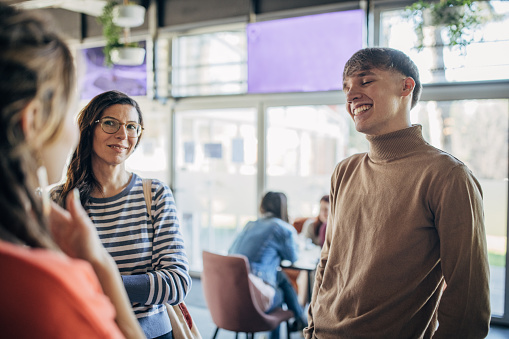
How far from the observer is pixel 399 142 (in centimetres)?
153

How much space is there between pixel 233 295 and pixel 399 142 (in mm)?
1837

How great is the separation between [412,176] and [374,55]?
1.59 feet

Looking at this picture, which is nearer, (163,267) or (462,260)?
(462,260)

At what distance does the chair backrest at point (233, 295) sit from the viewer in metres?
2.88

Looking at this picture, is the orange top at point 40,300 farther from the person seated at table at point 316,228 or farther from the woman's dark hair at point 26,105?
the person seated at table at point 316,228

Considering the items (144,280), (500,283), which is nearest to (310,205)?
(500,283)

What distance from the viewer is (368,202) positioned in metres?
1.53

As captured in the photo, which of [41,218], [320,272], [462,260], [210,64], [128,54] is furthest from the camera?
[210,64]

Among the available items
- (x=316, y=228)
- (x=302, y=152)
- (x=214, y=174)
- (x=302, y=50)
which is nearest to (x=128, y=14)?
(x=302, y=50)

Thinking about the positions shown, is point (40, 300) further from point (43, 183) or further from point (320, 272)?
point (320, 272)

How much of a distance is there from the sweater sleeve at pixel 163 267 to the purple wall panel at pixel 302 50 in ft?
12.1

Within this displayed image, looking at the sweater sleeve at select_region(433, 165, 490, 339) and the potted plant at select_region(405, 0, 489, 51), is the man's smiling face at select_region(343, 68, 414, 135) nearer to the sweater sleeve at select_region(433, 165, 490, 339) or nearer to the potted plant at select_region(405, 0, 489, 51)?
the sweater sleeve at select_region(433, 165, 490, 339)

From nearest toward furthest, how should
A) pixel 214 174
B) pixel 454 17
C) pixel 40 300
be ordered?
1. pixel 40 300
2. pixel 454 17
3. pixel 214 174

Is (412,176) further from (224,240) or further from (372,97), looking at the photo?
→ (224,240)
